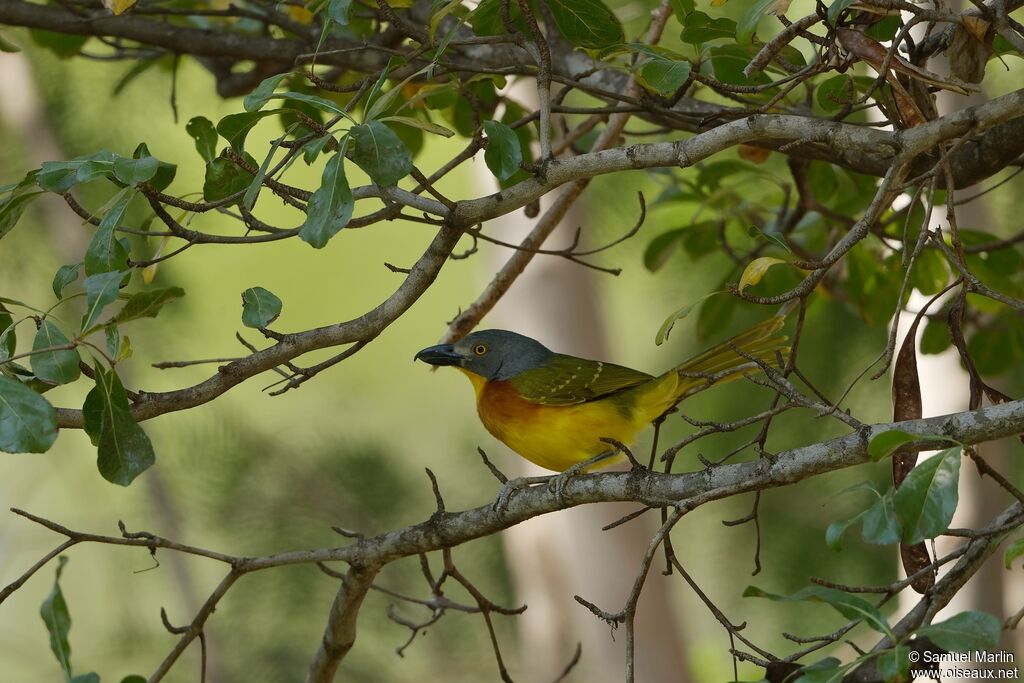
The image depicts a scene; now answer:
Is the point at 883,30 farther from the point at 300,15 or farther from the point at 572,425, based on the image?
the point at 300,15

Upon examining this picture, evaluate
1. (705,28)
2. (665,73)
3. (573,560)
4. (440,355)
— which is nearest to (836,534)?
(665,73)

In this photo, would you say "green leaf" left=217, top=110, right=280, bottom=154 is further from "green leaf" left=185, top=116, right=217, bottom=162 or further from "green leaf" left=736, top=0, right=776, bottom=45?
"green leaf" left=736, top=0, right=776, bottom=45

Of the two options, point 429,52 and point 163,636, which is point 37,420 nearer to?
point 429,52

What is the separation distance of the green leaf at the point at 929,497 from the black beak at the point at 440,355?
2.11m

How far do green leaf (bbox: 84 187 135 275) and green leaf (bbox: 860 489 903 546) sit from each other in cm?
154

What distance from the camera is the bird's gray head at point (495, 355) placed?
4039mm

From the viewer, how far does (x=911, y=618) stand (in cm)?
213

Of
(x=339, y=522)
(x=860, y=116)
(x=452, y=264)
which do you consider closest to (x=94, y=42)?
A: (x=339, y=522)

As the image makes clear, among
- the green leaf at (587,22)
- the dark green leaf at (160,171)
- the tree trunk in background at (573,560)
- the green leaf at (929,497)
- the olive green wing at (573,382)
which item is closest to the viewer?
the green leaf at (929,497)

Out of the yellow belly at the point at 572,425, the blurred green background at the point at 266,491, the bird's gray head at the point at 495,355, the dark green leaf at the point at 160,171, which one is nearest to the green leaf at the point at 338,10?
the dark green leaf at the point at 160,171

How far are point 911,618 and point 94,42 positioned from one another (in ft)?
23.6

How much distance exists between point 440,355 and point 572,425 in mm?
570

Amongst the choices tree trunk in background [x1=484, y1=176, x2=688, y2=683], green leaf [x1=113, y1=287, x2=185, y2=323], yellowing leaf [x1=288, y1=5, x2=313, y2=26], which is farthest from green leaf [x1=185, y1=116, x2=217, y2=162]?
tree trunk in background [x1=484, y1=176, x2=688, y2=683]

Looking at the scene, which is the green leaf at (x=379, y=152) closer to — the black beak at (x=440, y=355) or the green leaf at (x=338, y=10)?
the green leaf at (x=338, y=10)
